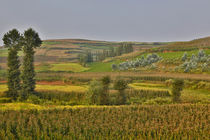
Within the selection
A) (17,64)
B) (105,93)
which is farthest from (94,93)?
(17,64)

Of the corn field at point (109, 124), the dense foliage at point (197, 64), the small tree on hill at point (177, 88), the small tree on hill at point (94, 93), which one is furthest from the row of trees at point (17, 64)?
the dense foliage at point (197, 64)

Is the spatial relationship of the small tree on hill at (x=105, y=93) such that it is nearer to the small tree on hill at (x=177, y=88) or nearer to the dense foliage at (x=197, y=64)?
the small tree on hill at (x=177, y=88)

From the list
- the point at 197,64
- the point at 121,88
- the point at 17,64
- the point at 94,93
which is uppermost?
the point at 17,64

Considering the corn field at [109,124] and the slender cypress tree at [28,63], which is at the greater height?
the slender cypress tree at [28,63]

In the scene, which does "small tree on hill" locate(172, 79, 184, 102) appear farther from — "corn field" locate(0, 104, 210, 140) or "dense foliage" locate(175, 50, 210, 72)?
"dense foliage" locate(175, 50, 210, 72)

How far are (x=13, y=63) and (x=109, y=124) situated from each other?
3110 centimetres

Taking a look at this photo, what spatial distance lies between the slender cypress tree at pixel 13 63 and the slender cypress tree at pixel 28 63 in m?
1.55

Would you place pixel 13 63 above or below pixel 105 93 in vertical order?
above

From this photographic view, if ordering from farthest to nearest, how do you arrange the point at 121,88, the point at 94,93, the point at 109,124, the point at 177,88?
the point at 94,93, the point at 121,88, the point at 177,88, the point at 109,124

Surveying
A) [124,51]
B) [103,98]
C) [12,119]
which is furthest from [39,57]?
[12,119]

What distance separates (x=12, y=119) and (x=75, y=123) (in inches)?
290

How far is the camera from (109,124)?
19578mm

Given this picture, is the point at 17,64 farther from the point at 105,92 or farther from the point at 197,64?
the point at 197,64

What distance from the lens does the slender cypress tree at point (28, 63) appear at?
40.5 metres
